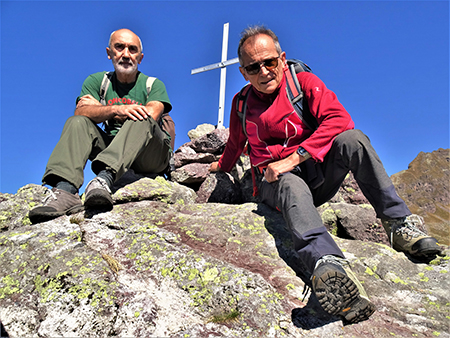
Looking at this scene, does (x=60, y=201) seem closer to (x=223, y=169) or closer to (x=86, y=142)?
(x=86, y=142)

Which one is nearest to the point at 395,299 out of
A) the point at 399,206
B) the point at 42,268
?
the point at 399,206

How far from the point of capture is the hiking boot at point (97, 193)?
15.3ft

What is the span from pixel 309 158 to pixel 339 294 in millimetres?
2149

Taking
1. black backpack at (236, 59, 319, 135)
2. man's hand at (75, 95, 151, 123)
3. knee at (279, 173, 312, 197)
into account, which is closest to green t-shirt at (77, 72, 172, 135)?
man's hand at (75, 95, 151, 123)

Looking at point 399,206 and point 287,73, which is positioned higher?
point 287,73

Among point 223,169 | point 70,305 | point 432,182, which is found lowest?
point 70,305

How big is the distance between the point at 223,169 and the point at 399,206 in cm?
362

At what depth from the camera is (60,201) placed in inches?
193

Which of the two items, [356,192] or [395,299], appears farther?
[356,192]

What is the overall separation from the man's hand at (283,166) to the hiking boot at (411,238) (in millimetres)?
1579

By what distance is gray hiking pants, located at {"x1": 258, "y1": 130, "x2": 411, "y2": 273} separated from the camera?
147 inches

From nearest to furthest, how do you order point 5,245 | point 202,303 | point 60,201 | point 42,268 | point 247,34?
point 202,303
point 42,268
point 5,245
point 60,201
point 247,34

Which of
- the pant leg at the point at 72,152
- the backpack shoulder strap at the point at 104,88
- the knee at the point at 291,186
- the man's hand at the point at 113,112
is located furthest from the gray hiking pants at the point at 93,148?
the knee at the point at 291,186

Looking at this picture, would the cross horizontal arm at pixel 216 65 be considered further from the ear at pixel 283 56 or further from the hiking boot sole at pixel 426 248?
the hiking boot sole at pixel 426 248
